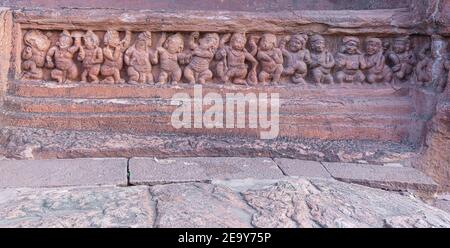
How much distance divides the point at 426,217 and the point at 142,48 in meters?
2.75

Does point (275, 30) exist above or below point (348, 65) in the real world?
above

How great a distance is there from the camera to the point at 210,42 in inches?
174

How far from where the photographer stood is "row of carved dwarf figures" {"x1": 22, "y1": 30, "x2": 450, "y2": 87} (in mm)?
4340

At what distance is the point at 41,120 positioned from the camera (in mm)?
4191

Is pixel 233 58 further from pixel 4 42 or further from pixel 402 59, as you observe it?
pixel 4 42

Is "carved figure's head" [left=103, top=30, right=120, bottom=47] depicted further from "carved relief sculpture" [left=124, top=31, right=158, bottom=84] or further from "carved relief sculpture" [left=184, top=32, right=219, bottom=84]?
"carved relief sculpture" [left=184, top=32, right=219, bottom=84]

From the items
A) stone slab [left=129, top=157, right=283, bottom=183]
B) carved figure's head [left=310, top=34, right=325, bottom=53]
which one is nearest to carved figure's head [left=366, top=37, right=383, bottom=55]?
carved figure's head [left=310, top=34, right=325, bottom=53]

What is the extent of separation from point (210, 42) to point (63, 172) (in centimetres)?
176

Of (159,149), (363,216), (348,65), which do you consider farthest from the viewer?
(348,65)

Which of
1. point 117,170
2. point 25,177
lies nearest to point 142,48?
→ point 117,170

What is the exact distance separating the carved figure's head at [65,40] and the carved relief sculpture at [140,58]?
0.50 m

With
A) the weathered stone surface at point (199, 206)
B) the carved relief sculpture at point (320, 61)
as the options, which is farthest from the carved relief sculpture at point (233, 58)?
the weathered stone surface at point (199, 206)

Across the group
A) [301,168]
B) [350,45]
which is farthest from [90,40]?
[350,45]

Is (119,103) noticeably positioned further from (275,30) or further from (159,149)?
(275,30)
